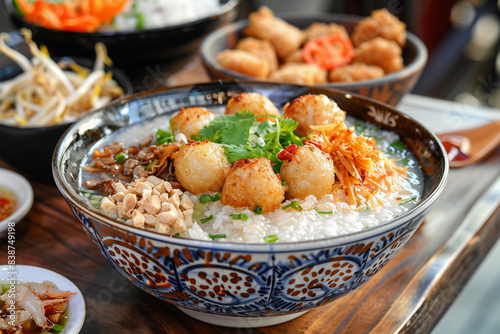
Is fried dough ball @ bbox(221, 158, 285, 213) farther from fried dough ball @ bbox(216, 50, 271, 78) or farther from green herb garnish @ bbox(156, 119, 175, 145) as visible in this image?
fried dough ball @ bbox(216, 50, 271, 78)

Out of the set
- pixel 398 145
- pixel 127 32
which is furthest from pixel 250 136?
pixel 127 32

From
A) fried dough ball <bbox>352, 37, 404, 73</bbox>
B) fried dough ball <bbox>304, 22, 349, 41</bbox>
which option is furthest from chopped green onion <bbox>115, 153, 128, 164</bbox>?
fried dough ball <bbox>304, 22, 349, 41</bbox>

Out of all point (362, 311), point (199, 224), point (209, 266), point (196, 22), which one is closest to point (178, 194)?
point (199, 224)

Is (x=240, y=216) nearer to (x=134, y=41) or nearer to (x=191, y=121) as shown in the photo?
(x=191, y=121)

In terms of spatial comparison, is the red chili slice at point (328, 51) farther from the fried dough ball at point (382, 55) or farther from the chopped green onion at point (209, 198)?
the chopped green onion at point (209, 198)

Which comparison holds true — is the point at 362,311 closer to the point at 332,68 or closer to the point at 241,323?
the point at 241,323
